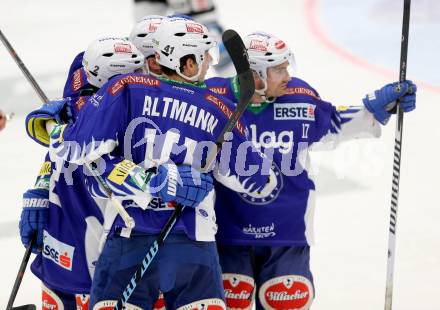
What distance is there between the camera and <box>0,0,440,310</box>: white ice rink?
16.0 ft

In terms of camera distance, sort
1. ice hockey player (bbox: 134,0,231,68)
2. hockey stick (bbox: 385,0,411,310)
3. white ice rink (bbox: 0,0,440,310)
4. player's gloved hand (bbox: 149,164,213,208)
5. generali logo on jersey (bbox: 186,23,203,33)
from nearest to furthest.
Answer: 1. player's gloved hand (bbox: 149,164,213,208)
2. generali logo on jersey (bbox: 186,23,203,33)
3. hockey stick (bbox: 385,0,411,310)
4. white ice rink (bbox: 0,0,440,310)
5. ice hockey player (bbox: 134,0,231,68)

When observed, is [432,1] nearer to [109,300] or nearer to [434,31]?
[434,31]

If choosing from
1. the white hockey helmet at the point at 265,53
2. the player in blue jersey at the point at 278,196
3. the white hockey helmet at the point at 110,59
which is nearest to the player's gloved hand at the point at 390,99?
the player in blue jersey at the point at 278,196

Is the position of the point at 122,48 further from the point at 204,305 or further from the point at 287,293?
the point at 287,293

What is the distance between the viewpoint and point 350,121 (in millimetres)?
3938

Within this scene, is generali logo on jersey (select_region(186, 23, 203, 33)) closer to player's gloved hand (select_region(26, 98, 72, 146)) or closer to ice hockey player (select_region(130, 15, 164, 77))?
ice hockey player (select_region(130, 15, 164, 77))

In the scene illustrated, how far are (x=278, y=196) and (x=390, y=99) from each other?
0.57 m

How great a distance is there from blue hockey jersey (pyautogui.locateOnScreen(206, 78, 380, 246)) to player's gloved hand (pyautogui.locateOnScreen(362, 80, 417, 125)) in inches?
7.2

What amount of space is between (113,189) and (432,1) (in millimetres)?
6343

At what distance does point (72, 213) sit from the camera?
12.0 ft

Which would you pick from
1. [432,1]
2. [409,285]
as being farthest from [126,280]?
[432,1]

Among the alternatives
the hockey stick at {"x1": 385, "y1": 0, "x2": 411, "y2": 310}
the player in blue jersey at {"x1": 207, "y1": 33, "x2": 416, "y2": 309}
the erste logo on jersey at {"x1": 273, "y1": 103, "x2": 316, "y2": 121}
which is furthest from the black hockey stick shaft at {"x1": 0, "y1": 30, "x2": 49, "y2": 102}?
the hockey stick at {"x1": 385, "y1": 0, "x2": 411, "y2": 310}

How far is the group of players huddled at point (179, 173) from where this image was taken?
323cm

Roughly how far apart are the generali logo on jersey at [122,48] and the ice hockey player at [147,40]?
0.86 ft
